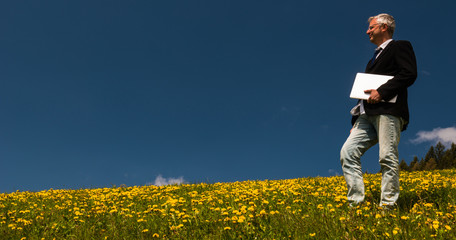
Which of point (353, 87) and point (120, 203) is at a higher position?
point (353, 87)

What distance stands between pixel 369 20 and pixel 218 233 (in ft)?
13.7

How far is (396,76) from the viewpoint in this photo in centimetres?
559

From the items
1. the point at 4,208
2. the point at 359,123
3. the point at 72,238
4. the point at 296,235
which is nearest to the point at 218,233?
the point at 296,235

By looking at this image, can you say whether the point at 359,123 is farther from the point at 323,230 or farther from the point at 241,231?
the point at 241,231

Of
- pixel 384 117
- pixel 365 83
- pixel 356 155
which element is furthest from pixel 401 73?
pixel 356 155

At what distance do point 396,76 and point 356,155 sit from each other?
1333 mm

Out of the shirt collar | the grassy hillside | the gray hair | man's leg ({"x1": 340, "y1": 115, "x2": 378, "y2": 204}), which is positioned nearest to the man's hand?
man's leg ({"x1": 340, "y1": 115, "x2": 378, "y2": 204})

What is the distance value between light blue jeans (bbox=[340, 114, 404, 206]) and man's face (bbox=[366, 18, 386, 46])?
1.26m

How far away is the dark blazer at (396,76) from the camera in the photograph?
5527 millimetres

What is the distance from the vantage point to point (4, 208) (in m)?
8.96

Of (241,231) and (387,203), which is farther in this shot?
(387,203)

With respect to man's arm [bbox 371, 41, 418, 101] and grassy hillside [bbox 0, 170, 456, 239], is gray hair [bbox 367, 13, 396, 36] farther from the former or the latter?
grassy hillside [bbox 0, 170, 456, 239]

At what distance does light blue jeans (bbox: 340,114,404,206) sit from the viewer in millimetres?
5523

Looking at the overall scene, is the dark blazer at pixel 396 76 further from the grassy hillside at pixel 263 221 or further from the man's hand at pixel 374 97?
A: the grassy hillside at pixel 263 221
